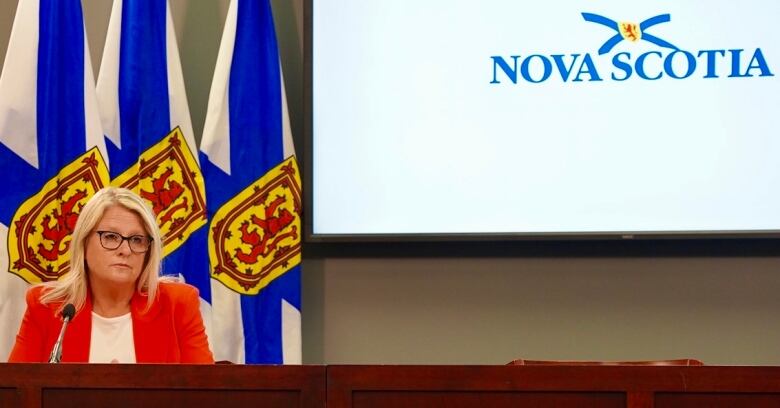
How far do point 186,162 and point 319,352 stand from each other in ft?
3.03

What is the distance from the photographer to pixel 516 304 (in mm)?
3906

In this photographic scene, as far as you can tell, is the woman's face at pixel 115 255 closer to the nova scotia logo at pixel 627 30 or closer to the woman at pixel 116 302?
the woman at pixel 116 302

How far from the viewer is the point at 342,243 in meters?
4.00

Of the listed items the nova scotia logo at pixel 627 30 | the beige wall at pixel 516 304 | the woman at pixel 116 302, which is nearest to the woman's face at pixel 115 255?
the woman at pixel 116 302

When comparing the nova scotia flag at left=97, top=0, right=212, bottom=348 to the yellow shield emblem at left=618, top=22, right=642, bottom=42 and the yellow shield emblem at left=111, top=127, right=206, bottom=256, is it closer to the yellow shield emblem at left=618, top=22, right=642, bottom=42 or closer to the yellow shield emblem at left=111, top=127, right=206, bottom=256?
the yellow shield emblem at left=111, top=127, right=206, bottom=256

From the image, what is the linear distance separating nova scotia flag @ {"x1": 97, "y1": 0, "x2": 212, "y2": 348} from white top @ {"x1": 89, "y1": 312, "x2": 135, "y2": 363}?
2.83 feet

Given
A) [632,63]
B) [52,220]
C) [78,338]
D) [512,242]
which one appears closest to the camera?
[78,338]

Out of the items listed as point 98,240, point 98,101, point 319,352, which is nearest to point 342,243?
point 319,352
